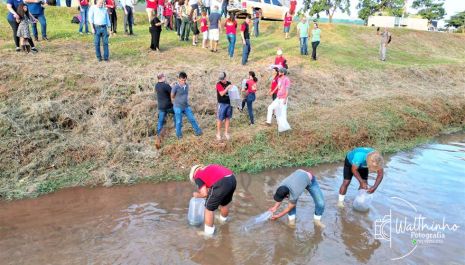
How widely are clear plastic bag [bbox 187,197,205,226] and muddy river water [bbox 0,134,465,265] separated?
25 centimetres

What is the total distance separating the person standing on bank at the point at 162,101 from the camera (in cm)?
1030

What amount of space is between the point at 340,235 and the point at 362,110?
749 cm

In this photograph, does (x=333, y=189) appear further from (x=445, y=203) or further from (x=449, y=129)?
(x=449, y=129)

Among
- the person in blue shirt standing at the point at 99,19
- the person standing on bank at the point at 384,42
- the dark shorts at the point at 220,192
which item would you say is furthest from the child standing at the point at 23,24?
the person standing on bank at the point at 384,42

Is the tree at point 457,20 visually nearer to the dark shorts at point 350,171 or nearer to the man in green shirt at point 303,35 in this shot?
the man in green shirt at point 303,35

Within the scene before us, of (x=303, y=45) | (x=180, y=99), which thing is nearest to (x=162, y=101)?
(x=180, y=99)

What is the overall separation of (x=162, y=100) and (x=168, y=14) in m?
10.6

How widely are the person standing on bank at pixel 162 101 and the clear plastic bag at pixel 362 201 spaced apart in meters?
5.07

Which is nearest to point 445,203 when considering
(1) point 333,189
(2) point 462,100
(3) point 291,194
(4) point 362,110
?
(1) point 333,189

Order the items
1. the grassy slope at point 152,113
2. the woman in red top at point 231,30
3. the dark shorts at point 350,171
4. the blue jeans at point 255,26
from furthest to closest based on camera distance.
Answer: the blue jeans at point 255,26, the woman in red top at point 231,30, the grassy slope at point 152,113, the dark shorts at point 350,171

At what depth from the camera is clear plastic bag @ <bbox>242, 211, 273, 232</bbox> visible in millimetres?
7116

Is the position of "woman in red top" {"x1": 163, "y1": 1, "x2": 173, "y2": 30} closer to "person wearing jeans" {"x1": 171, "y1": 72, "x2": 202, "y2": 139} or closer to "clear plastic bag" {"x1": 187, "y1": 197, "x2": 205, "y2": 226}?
"person wearing jeans" {"x1": 171, "y1": 72, "x2": 202, "y2": 139}

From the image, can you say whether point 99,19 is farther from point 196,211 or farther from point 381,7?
point 381,7

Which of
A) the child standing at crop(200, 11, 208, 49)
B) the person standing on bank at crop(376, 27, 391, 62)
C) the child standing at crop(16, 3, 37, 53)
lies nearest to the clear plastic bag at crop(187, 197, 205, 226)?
the child standing at crop(16, 3, 37, 53)
